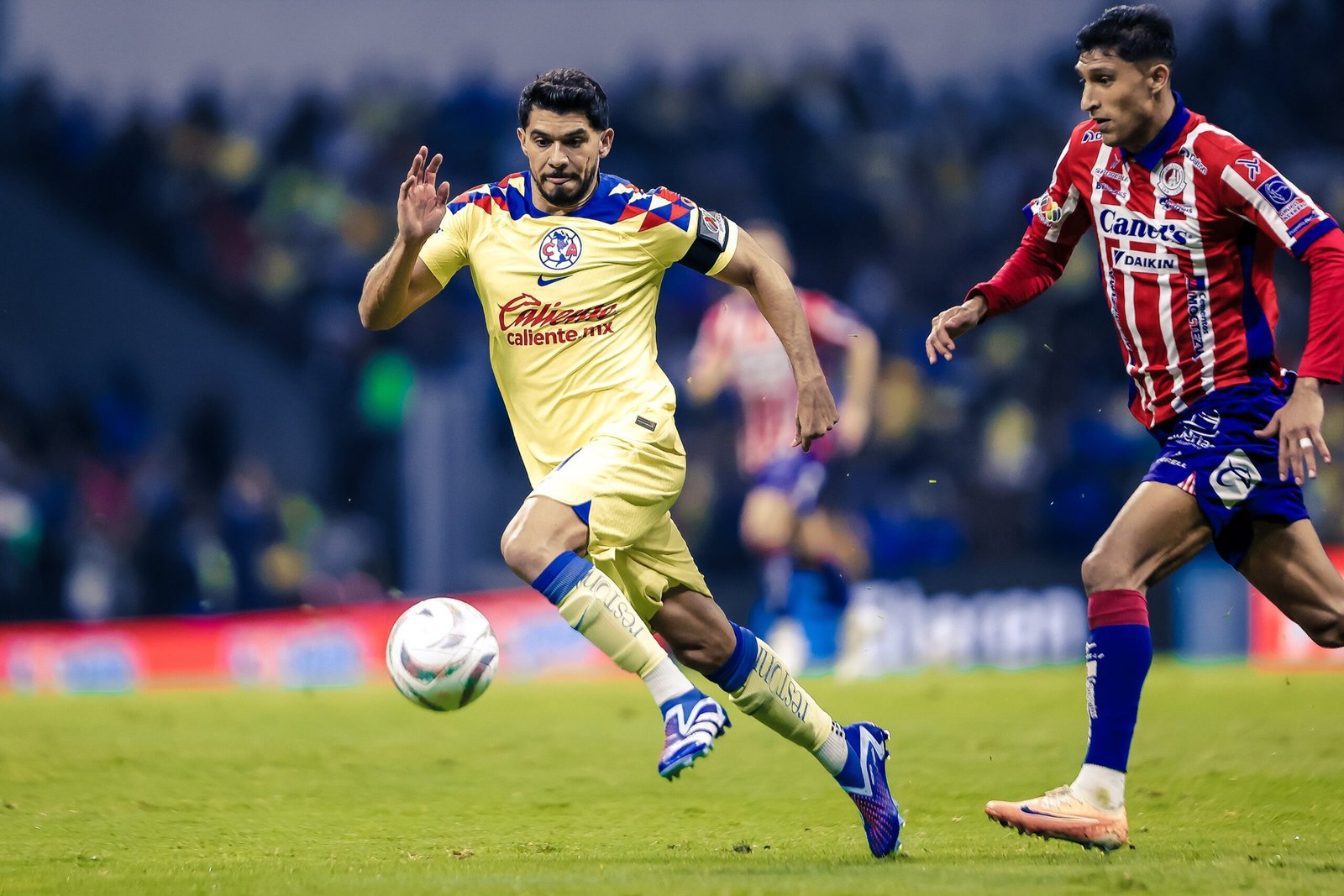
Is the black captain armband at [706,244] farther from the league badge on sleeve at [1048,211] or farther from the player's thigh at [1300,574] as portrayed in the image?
the player's thigh at [1300,574]

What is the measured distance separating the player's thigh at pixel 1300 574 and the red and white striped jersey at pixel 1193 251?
1.47ft

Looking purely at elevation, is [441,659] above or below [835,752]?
above

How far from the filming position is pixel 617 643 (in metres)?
4.54

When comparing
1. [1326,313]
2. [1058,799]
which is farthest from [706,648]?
[1326,313]

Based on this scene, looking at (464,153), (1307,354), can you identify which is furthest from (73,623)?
(1307,354)

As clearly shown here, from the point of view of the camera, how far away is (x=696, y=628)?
4973 mm

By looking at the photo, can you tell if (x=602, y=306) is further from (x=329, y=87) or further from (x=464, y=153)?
(x=329, y=87)

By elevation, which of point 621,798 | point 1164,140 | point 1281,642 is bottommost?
point 1281,642

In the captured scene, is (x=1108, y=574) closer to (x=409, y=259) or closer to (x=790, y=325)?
(x=790, y=325)

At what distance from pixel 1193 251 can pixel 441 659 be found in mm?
2479

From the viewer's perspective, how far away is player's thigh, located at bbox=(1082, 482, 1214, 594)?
4758 millimetres

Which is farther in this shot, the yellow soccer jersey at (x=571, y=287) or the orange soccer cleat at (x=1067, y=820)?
the yellow soccer jersey at (x=571, y=287)

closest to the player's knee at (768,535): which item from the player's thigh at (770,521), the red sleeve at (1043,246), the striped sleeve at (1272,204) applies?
the player's thigh at (770,521)

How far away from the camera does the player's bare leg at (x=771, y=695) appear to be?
4.91 meters
